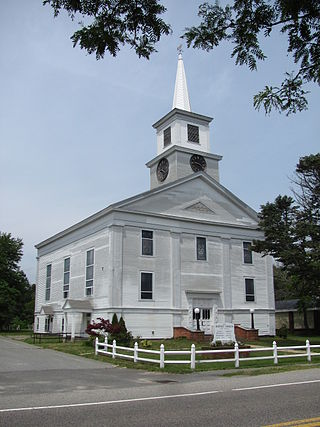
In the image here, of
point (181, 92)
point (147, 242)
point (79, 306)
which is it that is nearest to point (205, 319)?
point (147, 242)

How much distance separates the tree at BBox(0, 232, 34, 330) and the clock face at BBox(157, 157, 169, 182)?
22134mm

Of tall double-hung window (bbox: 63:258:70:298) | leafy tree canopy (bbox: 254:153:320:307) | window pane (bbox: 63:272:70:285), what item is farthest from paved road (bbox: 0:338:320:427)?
window pane (bbox: 63:272:70:285)

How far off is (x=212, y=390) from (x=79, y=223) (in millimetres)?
27433

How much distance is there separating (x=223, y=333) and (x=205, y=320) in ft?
41.5

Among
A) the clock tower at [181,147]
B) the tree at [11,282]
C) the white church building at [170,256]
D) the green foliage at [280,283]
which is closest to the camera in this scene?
the white church building at [170,256]

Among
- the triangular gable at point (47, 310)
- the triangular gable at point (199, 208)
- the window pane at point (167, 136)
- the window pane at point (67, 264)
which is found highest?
the window pane at point (167, 136)

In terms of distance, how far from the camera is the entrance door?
3458cm

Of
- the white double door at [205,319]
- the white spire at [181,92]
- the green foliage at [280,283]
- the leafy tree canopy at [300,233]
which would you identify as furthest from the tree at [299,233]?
the green foliage at [280,283]

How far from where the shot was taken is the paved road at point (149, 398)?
7852 mm

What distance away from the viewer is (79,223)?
37.6 metres

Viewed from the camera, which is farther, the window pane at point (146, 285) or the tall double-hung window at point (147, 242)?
the tall double-hung window at point (147, 242)

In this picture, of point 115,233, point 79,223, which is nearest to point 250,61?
point 115,233

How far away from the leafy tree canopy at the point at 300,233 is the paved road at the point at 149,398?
1299 cm

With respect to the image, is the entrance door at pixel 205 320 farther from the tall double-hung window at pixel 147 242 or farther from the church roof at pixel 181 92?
the church roof at pixel 181 92
